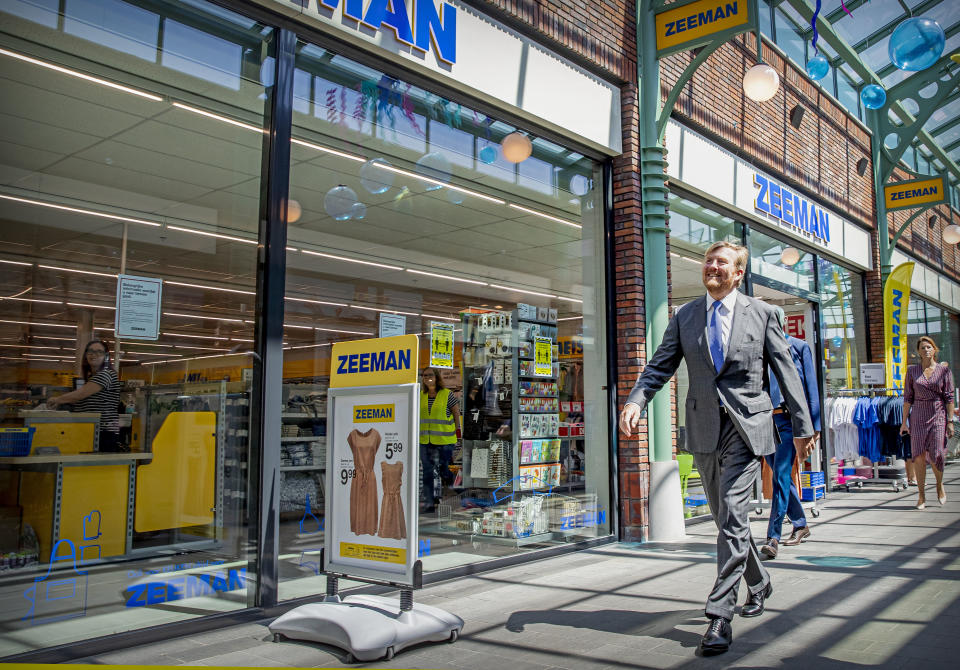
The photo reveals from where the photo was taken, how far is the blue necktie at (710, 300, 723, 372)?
363 cm

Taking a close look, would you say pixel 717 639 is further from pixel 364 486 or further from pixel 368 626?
pixel 364 486

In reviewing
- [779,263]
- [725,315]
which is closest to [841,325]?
[779,263]

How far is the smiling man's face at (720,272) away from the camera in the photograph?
3.71m

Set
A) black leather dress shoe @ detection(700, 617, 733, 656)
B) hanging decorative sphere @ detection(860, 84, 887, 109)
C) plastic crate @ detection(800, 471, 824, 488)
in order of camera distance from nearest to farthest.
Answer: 1. black leather dress shoe @ detection(700, 617, 733, 656)
2. plastic crate @ detection(800, 471, 824, 488)
3. hanging decorative sphere @ detection(860, 84, 887, 109)

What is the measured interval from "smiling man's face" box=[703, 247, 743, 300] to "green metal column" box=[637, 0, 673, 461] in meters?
3.23

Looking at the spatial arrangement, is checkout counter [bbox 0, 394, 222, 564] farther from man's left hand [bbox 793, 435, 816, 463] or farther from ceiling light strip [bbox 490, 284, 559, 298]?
ceiling light strip [bbox 490, 284, 559, 298]

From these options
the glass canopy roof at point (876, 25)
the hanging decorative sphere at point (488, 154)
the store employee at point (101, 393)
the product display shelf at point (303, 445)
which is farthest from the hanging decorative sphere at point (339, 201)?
the glass canopy roof at point (876, 25)

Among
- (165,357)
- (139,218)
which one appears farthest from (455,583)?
(139,218)

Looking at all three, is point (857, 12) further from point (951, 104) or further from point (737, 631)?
point (737, 631)

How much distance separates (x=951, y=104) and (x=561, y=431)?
1440 centimetres

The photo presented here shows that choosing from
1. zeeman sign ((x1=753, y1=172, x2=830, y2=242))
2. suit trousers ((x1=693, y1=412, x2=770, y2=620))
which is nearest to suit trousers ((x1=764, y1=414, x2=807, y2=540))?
suit trousers ((x1=693, y1=412, x2=770, y2=620))

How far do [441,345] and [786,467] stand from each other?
112 inches

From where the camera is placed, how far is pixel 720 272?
12.2ft

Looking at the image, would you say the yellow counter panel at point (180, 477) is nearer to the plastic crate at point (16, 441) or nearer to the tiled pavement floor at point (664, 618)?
the plastic crate at point (16, 441)
